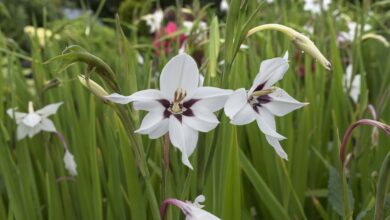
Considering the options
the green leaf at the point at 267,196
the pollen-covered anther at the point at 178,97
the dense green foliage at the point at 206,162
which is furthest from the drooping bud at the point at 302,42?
the green leaf at the point at 267,196

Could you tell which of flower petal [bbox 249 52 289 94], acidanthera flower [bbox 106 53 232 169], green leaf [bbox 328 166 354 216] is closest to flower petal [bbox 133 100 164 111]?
acidanthera flower [bbox 106 53 232 169]

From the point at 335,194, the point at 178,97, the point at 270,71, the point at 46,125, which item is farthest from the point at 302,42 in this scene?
the point at 46,125

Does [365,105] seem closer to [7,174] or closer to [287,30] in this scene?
[287,30]

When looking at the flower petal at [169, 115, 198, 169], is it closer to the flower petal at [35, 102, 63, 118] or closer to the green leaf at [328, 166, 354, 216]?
the green leaf at [328, 166, 354, 216]

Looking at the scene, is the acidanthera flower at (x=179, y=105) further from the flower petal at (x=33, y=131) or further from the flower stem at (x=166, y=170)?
the flower petal at (x=33, y=131)

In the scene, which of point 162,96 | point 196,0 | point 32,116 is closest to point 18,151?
point 32,116

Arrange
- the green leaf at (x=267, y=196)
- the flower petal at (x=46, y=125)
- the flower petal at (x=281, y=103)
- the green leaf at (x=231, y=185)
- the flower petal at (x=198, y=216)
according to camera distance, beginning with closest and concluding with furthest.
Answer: the flower petal at (x=198, y=216), the flower petal at (x=281, y=103), the green leaf at (x=231, y=185), the green leaf at (x=267, y=196), the flower petal at (x=46, y=125)

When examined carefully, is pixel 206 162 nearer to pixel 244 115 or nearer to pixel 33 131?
pixel 244 115
